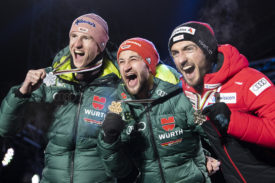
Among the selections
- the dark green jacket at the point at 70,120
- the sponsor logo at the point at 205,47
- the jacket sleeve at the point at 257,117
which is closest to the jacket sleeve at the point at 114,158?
the dark green jacket at the point at 70,120

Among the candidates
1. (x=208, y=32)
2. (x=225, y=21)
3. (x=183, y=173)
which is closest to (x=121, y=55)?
(x=208, y=32)

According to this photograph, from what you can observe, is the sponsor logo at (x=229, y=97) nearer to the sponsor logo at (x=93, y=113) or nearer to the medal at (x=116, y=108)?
the medal at (x=116, y=108)

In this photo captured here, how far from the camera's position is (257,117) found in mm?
1506

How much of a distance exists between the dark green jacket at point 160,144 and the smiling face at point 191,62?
0.93ft

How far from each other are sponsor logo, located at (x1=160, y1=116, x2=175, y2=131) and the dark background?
0.95 metres

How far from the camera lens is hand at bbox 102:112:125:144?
1923mm

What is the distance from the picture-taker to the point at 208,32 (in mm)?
2047

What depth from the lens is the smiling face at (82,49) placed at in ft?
8.40

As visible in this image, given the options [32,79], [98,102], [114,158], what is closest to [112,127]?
[114,158]

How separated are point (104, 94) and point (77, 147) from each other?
649mm

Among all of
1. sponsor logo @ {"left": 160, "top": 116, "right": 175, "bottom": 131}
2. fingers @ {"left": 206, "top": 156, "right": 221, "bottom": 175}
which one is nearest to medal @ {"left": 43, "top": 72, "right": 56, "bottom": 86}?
sponsor logo @ {"left": 160, "top": 116, "right": 175, "bottom": 131}

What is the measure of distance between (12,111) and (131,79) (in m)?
1.38

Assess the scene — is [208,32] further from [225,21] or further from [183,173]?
[225,21]

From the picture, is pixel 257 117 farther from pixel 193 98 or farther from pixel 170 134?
pixel 170 134
